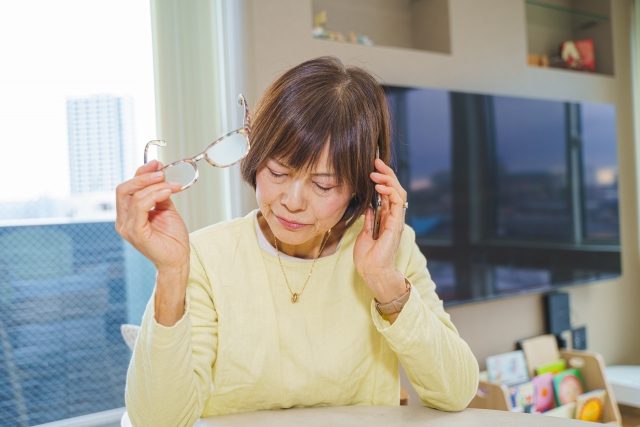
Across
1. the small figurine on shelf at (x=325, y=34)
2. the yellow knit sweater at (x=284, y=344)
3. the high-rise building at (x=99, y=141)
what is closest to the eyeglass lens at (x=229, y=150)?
the yellow knit sweater at (x=284, y=344)

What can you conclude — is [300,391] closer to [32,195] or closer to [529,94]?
[32,195]

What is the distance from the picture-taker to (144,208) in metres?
0.82

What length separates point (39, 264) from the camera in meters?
1.97

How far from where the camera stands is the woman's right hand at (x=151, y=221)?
82 centimetres

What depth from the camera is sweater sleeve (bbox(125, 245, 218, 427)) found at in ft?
2.84

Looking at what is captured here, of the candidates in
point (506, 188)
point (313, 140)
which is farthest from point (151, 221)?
point (506, 188)

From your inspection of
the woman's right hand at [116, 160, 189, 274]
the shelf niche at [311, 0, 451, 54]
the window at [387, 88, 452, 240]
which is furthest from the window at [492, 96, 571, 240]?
the woman's right hand at [116, 160, 189, 274]

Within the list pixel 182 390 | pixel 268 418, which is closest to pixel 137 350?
pixel 182 390

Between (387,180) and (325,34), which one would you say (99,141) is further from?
(387,180)

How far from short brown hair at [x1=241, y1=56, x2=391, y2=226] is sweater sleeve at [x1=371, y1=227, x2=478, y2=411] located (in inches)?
10.6

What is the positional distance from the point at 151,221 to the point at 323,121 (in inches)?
13.7

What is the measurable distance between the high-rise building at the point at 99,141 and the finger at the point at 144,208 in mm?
1360

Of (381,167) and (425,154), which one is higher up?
(425,154)

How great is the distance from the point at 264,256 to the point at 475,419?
1.74 feet
